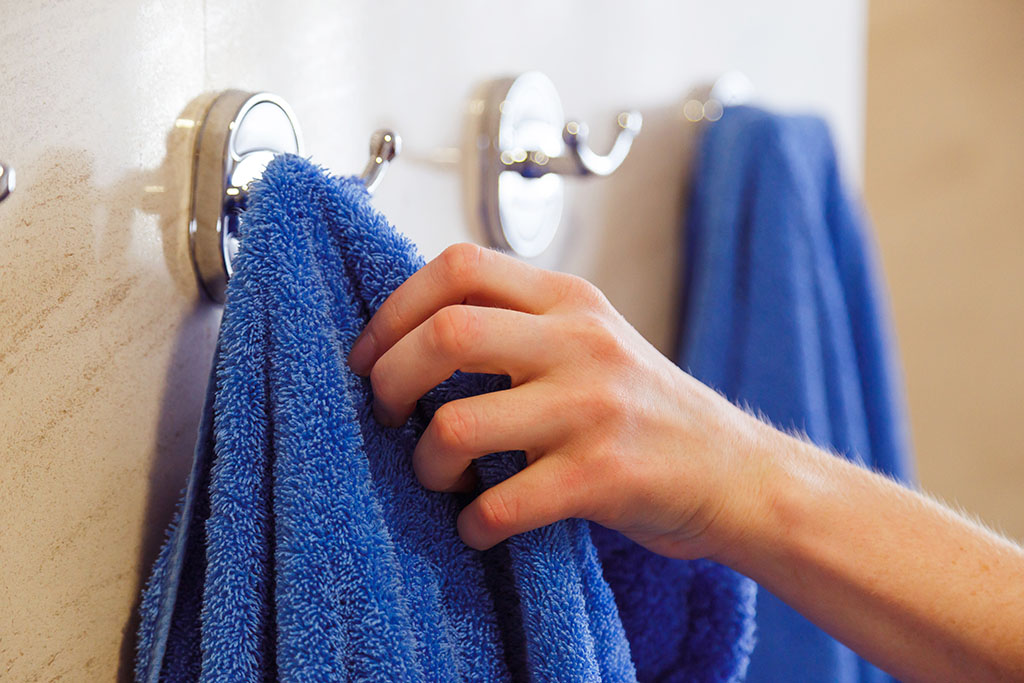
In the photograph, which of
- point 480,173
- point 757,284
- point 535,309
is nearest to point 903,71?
point 757,284

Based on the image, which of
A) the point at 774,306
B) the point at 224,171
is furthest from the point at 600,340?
the point at 774,306

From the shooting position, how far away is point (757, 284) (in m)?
0.63

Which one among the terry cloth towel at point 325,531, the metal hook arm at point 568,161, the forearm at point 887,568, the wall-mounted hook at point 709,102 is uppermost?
the wall-mounted hook at point 709,102

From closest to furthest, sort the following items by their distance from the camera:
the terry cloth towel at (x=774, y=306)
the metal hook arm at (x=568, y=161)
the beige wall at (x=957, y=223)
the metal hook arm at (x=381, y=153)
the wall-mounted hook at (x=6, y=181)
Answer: the wall-mounted hook at (x=6, y=181) → the metal hook arm at (x=381, y=153) → the metal hook arm at (x=568, y=161) → the terry cloth towel at (x=774, y=306) → the beige wall at (x=957, y=223)

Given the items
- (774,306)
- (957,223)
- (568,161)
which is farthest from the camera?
(957,223)

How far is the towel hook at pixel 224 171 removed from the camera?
11.7 inches

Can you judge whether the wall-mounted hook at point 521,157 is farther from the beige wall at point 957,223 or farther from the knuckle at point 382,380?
the beige wall at point 957,223

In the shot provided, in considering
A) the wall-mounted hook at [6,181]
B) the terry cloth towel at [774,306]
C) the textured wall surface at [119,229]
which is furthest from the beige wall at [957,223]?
the wall-mounted hook at [6,181]

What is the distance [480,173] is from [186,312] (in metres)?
0.20

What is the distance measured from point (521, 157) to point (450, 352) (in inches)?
9.1

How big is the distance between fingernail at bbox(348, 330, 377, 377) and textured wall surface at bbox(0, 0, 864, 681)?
2.6 inches

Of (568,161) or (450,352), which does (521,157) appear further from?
(450,352)

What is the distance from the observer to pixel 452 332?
0.87 ft

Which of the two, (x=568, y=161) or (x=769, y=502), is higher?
(x=568, y=161)
